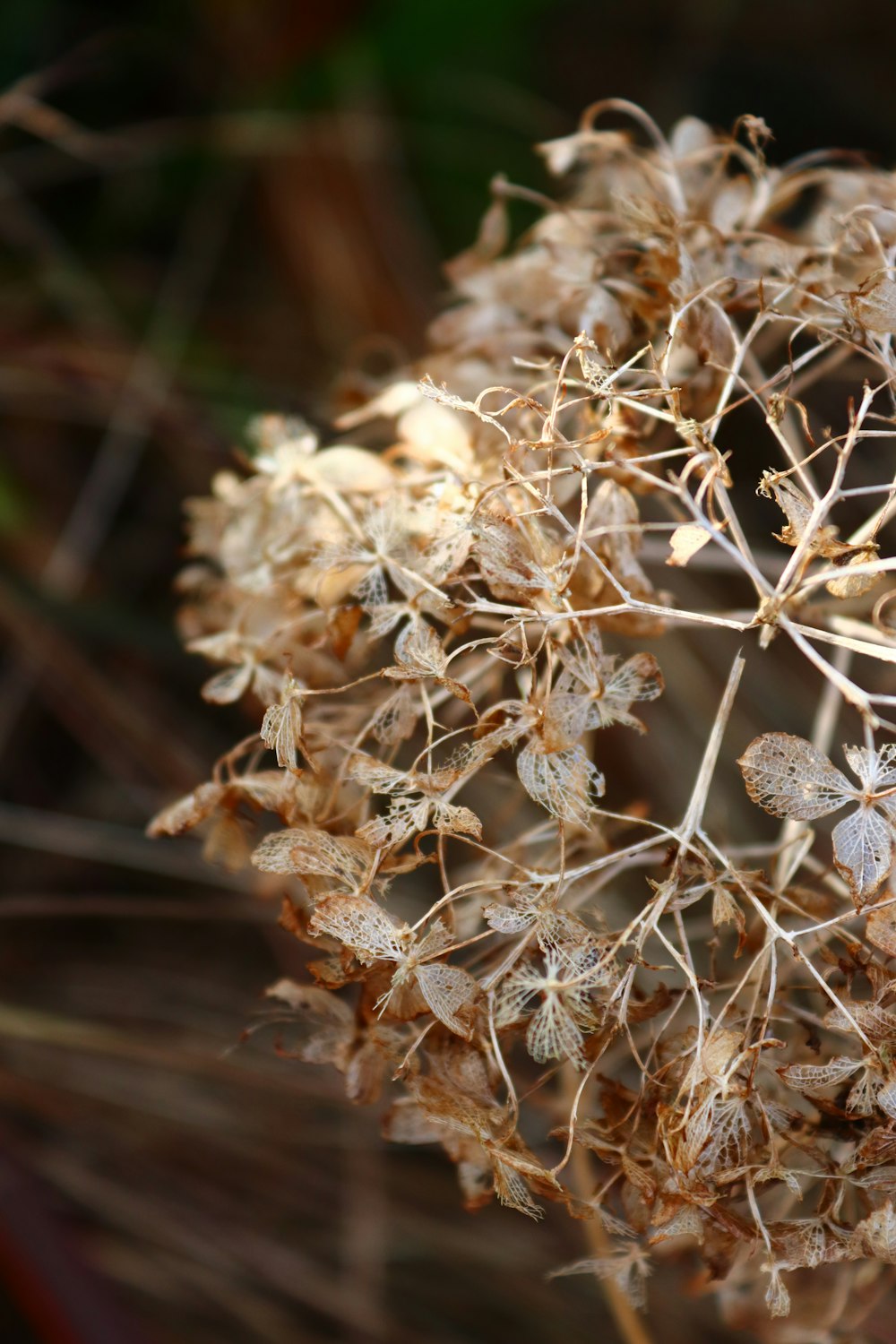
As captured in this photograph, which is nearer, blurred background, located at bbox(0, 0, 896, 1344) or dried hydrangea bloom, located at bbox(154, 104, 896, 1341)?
dried hydrangea bloom, located at bbox(154, 104, 896, 1341)

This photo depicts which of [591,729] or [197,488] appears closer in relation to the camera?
[591,729]

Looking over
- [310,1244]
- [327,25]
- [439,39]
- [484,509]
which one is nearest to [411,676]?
[484,509]

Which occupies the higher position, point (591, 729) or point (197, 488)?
point (197, 488)

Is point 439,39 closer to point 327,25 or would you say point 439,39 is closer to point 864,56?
point 327,25

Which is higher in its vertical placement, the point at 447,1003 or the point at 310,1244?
the point at 447,1003
